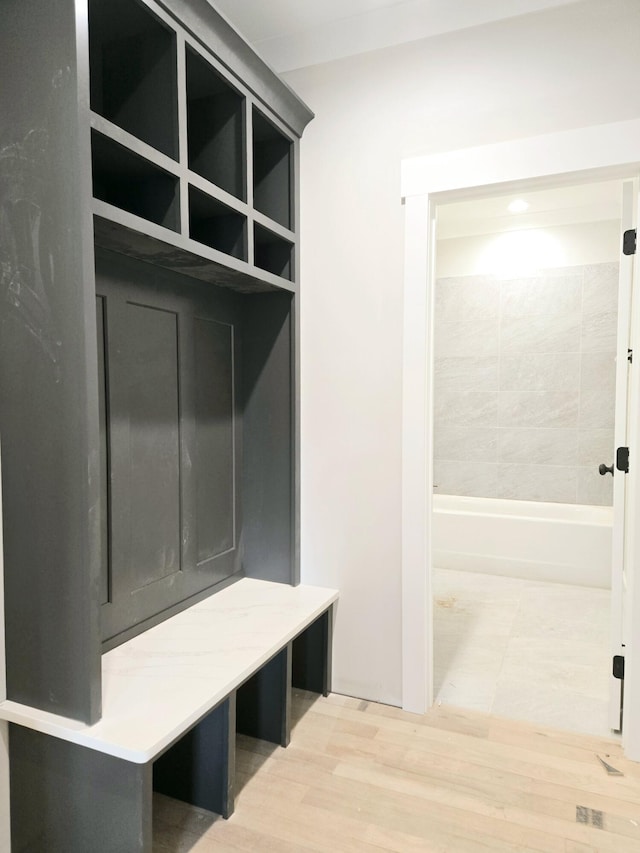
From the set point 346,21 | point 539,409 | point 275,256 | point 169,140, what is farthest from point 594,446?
point 169,140

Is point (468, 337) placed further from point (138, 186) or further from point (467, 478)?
point (138, 186)

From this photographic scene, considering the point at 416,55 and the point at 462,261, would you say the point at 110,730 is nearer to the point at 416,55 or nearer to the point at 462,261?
the point at 416,55

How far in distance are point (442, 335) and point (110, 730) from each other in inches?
162

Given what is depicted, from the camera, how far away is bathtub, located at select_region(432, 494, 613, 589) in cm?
370

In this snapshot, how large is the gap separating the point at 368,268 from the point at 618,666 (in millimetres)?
1736

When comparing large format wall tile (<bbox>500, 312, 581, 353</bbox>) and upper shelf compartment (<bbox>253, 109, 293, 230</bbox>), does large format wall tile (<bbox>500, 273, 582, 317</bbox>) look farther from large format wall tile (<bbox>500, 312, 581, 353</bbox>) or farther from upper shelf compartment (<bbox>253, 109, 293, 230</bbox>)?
upper shelf compartment (<bbox>253, 109, 293, 230</bbox>)

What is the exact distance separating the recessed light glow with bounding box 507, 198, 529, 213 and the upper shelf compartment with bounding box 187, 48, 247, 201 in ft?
8.98

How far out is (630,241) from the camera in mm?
1937

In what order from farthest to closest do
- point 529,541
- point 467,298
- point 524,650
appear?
point 467,298 < point 529,541 < point 524,650

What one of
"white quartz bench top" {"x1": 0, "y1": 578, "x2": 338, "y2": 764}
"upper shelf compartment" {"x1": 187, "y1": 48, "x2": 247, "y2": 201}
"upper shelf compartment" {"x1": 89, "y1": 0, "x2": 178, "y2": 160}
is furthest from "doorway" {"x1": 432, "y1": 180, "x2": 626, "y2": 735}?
"upper shelf compartment" {"x1": 89, "y1": 0, "x2": 178, "y2": 160}

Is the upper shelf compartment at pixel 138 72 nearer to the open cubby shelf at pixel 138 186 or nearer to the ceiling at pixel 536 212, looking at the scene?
the open cubby shelf at pixel 138 186

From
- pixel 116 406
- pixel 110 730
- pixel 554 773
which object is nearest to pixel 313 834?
pixel 110 730

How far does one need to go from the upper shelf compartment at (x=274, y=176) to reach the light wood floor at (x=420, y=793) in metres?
1.95

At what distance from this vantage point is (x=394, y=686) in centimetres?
224
